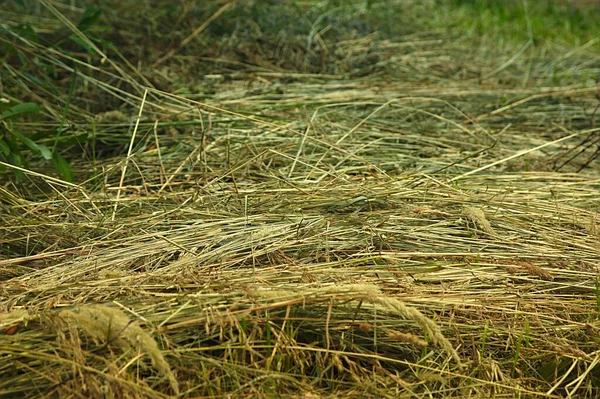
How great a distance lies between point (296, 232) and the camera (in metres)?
2.33

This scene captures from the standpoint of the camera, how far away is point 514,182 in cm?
289

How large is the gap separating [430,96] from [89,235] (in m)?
1.85

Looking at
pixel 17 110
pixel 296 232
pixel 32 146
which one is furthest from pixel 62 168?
pixel 296 232

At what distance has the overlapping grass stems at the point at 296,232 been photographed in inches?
70.9

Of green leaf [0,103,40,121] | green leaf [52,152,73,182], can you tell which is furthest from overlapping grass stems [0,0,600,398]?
green leaf [0,103,40,121]

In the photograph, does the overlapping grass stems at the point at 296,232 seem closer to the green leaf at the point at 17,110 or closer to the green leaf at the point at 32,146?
the green leaf at the point at 32,146

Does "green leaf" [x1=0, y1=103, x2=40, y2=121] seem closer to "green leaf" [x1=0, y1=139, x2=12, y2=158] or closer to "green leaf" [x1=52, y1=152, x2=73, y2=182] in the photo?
"green leaf" [x1=0, y1=139, x2=12, y2=158]

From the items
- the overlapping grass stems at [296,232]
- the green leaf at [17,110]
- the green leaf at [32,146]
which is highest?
the green leaf at [17,110]

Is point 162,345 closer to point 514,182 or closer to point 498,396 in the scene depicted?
point 498,396

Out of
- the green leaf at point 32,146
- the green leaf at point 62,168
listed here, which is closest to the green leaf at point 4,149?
the green leaf at point 32,146

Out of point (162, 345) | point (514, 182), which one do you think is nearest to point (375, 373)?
point (162, 345)

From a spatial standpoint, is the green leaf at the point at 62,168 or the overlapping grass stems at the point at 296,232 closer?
the overlapping grass stems at the point at 296,232

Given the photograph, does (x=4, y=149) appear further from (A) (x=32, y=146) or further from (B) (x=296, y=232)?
(B) (x=296, y=232)

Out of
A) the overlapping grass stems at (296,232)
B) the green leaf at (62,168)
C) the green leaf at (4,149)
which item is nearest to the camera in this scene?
the overlapping grass stems at (296,232)
